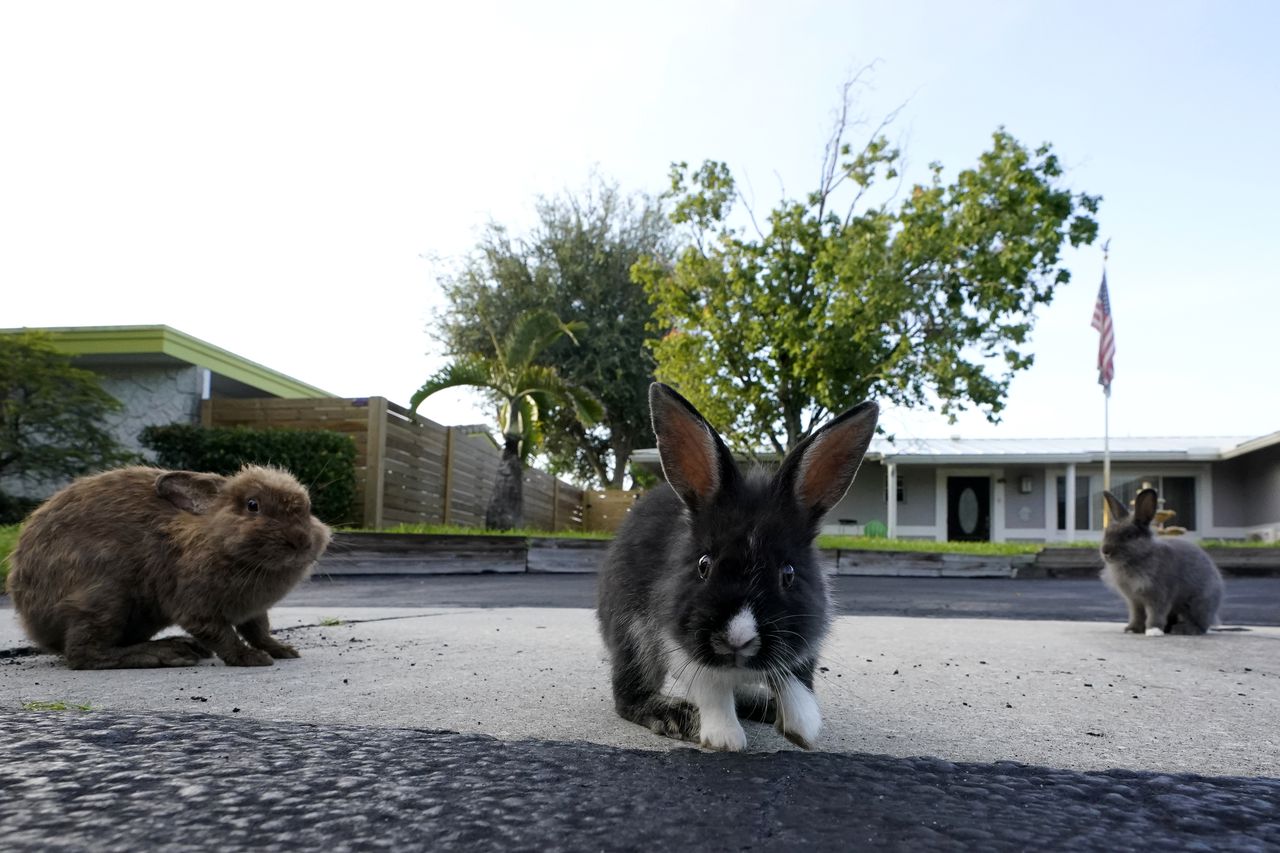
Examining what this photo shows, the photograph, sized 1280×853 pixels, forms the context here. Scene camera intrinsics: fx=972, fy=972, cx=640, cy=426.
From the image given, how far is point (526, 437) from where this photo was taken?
21562 millimetres

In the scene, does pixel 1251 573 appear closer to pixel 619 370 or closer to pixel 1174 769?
pixel 1174 769

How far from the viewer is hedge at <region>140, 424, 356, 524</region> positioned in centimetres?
1641

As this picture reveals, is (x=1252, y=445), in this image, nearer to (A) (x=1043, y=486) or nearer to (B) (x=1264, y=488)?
(B) (x=1264, y=488)

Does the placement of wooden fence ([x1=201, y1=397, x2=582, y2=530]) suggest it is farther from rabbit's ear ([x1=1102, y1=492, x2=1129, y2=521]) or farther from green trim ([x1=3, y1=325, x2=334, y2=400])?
rabbit's ear ([x1=1102, y1=492, x2=1129, y2=521])

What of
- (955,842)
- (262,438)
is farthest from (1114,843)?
(262,438)

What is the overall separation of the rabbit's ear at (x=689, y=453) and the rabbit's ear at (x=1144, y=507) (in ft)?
16.8

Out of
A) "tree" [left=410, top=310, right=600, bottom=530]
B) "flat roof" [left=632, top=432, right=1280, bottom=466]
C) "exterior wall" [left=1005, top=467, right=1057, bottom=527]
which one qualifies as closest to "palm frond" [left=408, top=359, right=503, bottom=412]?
"tree" [left=410, top=310, right=600, bottom=530]

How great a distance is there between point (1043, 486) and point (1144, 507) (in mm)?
26995

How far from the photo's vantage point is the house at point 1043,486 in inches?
1179

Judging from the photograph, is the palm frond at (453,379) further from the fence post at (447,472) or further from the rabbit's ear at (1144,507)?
the rabbit's ear at (1144,507)

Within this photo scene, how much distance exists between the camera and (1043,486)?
105ft

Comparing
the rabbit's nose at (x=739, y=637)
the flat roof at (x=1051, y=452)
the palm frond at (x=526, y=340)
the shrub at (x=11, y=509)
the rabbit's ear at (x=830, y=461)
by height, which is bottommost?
the shrub at (x=11, y=509)

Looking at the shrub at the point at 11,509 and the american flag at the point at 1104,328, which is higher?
the american flag at the point at 1104,328

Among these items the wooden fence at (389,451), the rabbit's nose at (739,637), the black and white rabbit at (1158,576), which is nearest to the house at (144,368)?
the wooden fence at (389,451)
